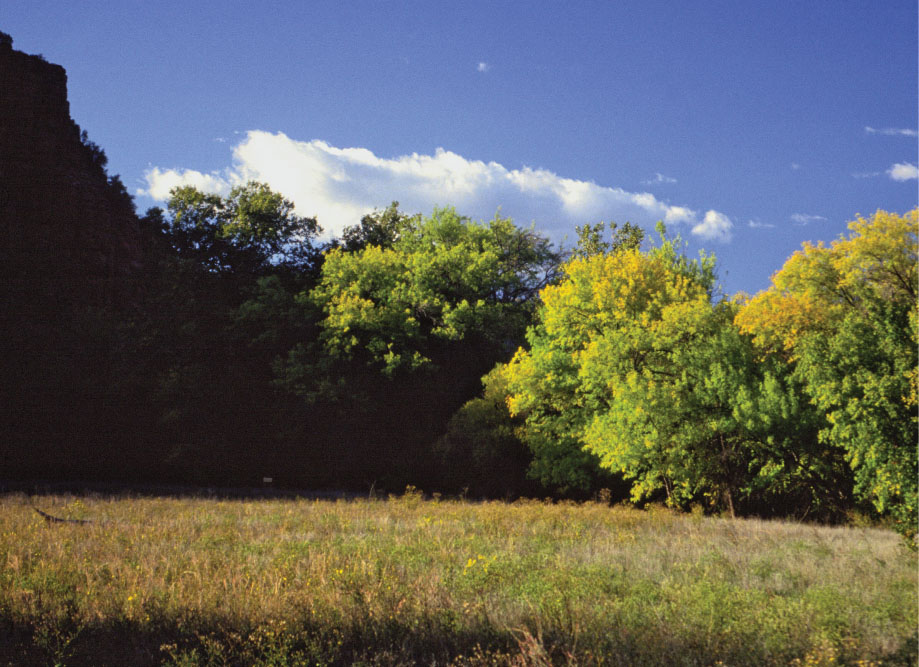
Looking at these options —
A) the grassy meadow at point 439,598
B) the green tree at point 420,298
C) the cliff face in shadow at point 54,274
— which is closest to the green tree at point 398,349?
the green tree at point 420,298

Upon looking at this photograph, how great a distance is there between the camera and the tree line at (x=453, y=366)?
22.7 m

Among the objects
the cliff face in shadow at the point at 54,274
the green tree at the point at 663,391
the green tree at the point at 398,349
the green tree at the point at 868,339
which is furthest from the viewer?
the green tree at the point at 398,349

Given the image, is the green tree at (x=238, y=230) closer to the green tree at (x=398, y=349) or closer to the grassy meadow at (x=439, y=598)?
the green tree at (x=398, y=349)

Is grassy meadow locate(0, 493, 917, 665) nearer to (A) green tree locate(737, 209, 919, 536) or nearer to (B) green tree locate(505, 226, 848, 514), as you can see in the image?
(A) green tree locate(737, 209, 919, 536)

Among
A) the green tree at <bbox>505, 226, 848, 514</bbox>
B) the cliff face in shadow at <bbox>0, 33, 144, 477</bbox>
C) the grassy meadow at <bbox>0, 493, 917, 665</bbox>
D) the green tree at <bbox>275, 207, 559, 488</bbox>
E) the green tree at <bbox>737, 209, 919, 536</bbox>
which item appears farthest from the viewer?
the green tree at <bbox>275, 207, 559, 488</bbox>

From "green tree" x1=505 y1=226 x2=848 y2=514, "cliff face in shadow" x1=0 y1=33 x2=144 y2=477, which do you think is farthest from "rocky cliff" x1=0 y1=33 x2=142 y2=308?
"green tree" x1=505 y1=226 x2=848 y2=514

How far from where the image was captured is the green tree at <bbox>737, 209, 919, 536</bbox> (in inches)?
527

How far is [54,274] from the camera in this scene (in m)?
36.3

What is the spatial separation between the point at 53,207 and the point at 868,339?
40592mm

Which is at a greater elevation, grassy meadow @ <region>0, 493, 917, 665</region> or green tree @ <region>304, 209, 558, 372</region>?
green tree @ <region>304, 209, 558, 372</region>

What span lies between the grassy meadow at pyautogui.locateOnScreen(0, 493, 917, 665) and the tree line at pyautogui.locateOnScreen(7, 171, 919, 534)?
854 centimetres

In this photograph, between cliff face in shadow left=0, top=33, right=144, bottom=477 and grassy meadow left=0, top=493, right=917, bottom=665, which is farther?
cliff face in shadow left=0, top=33, right=144, bottom=477

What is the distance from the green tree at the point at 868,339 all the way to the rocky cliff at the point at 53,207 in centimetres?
3512

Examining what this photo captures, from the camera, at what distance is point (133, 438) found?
109 ft
